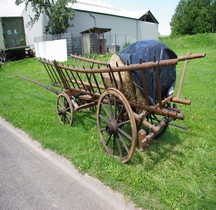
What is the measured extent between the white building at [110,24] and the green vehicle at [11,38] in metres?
5.34

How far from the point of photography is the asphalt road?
2.94 m

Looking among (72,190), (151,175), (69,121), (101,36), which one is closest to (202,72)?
(69,121)

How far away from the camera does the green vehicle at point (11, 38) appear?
813 inches

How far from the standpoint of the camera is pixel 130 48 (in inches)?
154

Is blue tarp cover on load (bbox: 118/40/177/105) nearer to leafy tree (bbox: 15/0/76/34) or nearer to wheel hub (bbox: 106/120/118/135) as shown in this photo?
wheel hub (bbox: 106/120/118/135)

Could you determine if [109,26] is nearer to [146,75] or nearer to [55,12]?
[55,12]

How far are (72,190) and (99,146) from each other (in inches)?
45.3

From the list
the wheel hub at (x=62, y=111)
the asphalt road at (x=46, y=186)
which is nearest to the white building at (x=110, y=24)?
the wheel hub at (x=62, y=111)

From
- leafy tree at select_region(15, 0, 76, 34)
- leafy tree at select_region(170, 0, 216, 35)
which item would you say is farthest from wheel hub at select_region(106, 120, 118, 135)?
leafy tree at select_region(170, 0, 216, 35)

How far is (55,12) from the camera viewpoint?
23250 mm

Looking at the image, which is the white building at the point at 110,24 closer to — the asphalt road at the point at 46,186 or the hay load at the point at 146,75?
the hay load at the point at 146,75

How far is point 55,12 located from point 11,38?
505cm

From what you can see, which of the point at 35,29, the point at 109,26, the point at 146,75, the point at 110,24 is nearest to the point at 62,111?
the point at 146,75

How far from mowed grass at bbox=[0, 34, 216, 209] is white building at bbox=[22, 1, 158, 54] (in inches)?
738
